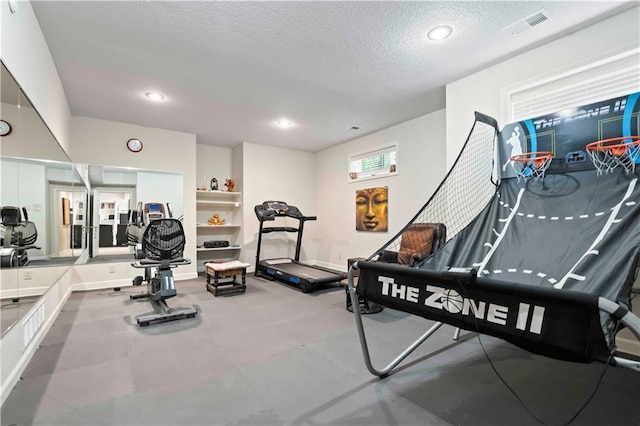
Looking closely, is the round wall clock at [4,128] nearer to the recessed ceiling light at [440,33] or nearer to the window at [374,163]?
the recessed ceiling light at [440,33]

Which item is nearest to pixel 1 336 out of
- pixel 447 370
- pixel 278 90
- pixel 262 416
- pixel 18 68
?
pixel 262 416

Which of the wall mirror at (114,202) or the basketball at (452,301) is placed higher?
the wall mirror at (114,202)

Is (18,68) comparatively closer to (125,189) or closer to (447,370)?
(125,189)

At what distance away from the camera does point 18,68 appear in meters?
2.28

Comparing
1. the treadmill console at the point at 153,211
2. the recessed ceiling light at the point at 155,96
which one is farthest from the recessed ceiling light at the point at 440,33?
the treadmill console at the point at 153,211

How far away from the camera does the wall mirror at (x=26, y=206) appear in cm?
204

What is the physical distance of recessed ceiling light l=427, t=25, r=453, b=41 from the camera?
2801mm

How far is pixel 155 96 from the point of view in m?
4.37

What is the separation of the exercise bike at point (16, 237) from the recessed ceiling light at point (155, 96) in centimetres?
252

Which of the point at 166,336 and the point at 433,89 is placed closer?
the point at 166,336

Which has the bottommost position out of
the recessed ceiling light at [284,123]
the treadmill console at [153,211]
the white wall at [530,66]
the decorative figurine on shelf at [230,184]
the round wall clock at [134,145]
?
the treadmill console at [153,211]

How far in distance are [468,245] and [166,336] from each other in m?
3.08

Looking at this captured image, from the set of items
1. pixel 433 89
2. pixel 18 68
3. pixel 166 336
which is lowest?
pixel 166 336

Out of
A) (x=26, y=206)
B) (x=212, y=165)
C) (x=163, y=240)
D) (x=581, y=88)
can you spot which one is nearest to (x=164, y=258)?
(x=163, y=240)
